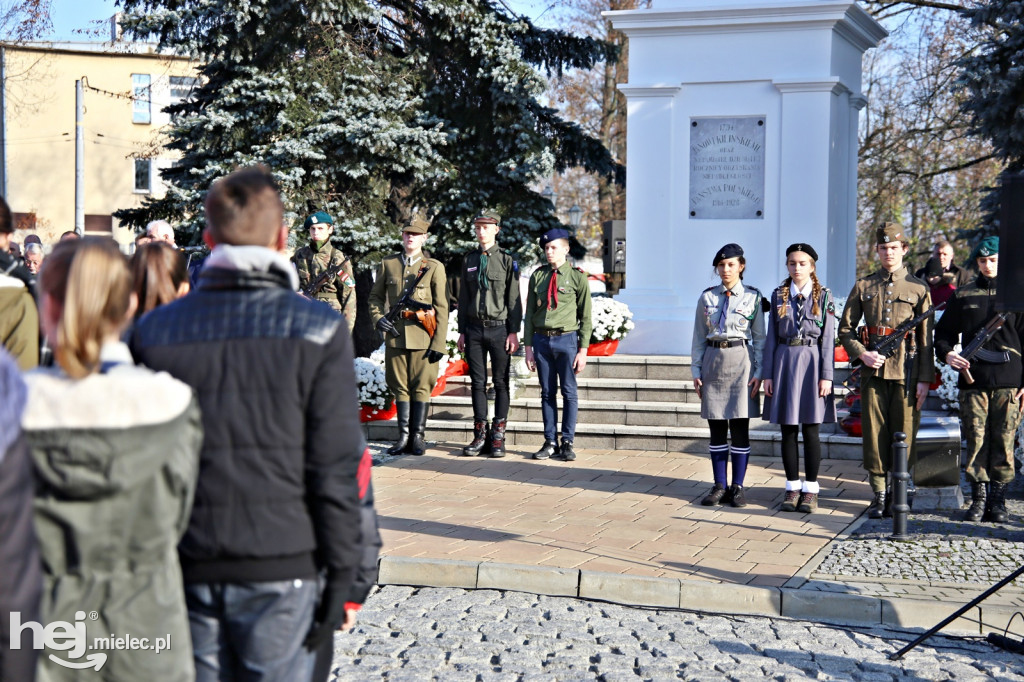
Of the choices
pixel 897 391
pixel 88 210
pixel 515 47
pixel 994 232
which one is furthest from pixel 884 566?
pixel 88 210

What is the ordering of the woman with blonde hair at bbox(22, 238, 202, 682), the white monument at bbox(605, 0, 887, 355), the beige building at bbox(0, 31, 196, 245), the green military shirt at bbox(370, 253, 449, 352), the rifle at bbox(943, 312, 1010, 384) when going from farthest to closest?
1. the beige building at bbox(0, 31, 196, 245)
2. the white monument at bbox(605, 0, 887, 355)
3. the green military shirt at bbox(370, 253, 449, 352)
4. the rifle at bbox(943, 312, 1010, 384)
5. the woman with blonde hair at bbox(22, 238, 202, 682)

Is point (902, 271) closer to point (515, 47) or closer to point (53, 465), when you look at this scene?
point (53, 465)

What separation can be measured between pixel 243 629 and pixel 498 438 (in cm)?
818

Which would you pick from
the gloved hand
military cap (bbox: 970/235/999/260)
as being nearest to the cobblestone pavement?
the gloved hand

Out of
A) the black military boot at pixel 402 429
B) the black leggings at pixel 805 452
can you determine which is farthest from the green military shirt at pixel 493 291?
the black leggings at pixel 805 452

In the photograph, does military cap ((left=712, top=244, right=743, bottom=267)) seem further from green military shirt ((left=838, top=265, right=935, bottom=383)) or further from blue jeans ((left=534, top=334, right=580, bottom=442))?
blue jeans ((left=534, top=334, right=580, bottom=442))

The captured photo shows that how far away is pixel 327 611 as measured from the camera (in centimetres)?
309

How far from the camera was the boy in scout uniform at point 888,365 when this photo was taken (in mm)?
8625

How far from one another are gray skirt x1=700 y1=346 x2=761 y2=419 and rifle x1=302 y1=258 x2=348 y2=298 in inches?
147

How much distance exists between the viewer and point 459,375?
13211mm

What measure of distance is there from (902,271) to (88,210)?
4429cm

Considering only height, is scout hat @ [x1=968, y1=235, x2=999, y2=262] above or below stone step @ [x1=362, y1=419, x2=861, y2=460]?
above

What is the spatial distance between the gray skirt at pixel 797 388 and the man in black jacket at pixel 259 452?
606 centimetres

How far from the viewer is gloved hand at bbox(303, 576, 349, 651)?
10.1 ft
